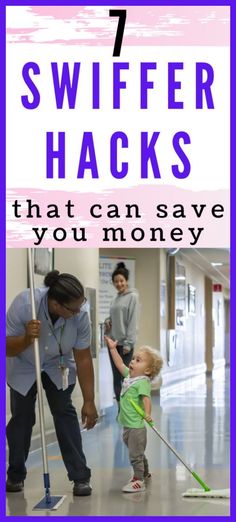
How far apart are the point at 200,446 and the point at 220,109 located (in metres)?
3.66

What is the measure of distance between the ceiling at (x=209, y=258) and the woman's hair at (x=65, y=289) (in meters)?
9.33

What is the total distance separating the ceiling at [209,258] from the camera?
1321cm

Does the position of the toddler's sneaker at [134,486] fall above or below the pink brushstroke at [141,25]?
below

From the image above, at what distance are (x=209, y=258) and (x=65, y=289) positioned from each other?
1137cm

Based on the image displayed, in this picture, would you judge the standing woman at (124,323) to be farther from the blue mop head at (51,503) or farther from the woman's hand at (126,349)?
the blue mop head at (51,503)

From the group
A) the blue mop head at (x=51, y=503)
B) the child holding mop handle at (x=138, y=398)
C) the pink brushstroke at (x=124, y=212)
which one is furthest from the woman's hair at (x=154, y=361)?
the pink brushstroke at (x=124, y=212)

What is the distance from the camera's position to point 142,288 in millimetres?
10586

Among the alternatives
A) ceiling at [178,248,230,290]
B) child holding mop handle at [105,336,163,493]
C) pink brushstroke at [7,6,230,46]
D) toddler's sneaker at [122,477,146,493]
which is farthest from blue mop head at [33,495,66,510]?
ceiling at [178,248,230,290]

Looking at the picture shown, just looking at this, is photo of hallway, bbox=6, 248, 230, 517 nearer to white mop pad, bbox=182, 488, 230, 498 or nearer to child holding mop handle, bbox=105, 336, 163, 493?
white mop pad, bbox=182, 488, 230, 498

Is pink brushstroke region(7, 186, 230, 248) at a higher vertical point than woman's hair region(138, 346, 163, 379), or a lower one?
higher

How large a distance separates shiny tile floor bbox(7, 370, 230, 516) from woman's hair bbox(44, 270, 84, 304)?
84 centimetres

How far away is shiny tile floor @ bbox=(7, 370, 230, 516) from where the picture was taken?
11.4 ft

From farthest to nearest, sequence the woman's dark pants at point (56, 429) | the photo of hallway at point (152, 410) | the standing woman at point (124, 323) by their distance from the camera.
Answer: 1. the standing woman at point (124, 323)
2. the woman's dark pants at point (56, 429)
3. the photo of hallway at point (152, 410)

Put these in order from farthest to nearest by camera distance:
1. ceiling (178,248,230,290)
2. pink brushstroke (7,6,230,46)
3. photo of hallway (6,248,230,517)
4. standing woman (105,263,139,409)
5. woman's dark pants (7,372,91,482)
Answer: ceiling (178,248,230,290) < standing woman (105,263,139,409) < woman's dark pants (7,372,91,482) < photo of hallway (6,248,230,517) < pink brushstroke (7,6,230,46)
